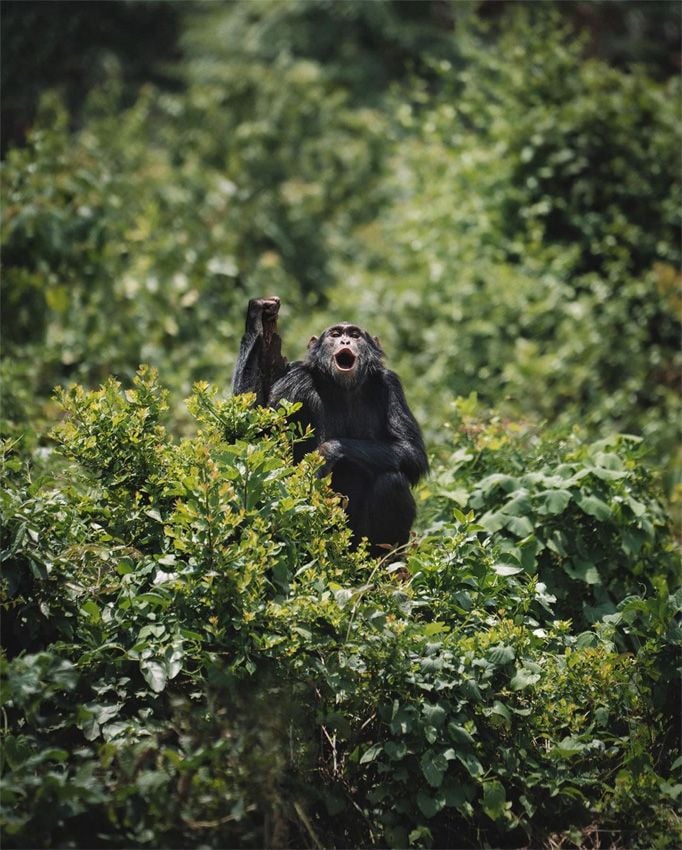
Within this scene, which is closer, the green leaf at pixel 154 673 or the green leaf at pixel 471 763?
the green leaf at pixel 154 673

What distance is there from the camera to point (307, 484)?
4.54 metres

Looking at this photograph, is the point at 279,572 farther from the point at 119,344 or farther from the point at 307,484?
the point at 119,344

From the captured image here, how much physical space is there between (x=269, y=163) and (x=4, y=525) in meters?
9.78

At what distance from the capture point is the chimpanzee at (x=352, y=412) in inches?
228

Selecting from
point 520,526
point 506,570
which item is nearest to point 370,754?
point 506,570

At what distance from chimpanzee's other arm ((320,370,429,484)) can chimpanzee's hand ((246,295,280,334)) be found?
715 millimetres

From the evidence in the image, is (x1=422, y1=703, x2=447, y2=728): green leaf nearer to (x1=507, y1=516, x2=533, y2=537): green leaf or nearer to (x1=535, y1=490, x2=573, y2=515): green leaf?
(x1=507, y1=516, x2=533, y2=537): green leaf

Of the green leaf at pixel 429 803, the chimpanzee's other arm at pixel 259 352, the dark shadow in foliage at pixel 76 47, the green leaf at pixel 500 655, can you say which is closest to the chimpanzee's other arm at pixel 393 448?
the chimpanzee's other arm at pixel 259 352

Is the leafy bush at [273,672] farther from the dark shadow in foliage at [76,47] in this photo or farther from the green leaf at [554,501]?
the dark shadow in foliage at [76,47]

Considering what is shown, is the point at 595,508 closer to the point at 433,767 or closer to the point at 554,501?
the point at 554,501

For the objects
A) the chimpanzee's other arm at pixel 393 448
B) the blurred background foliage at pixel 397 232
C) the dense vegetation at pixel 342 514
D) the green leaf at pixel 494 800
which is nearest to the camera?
the dense vegetation at pixel 342 514

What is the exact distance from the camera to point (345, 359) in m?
6.08

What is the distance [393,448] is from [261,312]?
1046 mm

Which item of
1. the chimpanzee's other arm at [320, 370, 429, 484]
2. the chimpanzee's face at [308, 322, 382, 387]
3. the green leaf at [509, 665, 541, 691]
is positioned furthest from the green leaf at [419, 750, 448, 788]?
the chimpanzee's face at [308, 322, 382, 387]
